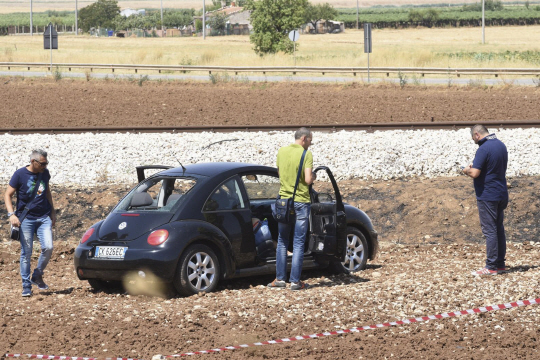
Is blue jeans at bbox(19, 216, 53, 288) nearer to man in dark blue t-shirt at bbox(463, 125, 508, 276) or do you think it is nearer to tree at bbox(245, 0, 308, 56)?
man in dark blue t-shirt at bbox(463, 125, 508, 276)

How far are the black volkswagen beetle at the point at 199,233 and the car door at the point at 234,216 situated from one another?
0.04 feet

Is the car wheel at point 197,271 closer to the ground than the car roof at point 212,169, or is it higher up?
closer to the ground

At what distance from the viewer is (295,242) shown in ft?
30.4

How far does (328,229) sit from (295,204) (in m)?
0.57

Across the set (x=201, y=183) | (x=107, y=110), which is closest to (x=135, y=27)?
(x=107, y=110)

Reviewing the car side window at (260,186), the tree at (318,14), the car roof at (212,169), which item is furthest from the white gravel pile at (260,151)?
the tree at (318,14)

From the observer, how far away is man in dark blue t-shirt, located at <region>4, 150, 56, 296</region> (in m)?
9.20

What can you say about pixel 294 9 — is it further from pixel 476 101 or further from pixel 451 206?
Result: pixel 451 206

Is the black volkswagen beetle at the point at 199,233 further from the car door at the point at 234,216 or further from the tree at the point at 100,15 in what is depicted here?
the tree at the point at 100,15

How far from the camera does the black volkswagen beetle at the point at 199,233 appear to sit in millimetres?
8727

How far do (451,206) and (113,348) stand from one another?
829 cm

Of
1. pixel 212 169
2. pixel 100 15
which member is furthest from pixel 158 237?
pixel 100 15

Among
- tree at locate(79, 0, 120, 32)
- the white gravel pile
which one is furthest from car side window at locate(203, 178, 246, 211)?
tree at locate(79, 0, 120, 32)

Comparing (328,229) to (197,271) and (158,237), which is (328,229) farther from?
(158,237)
